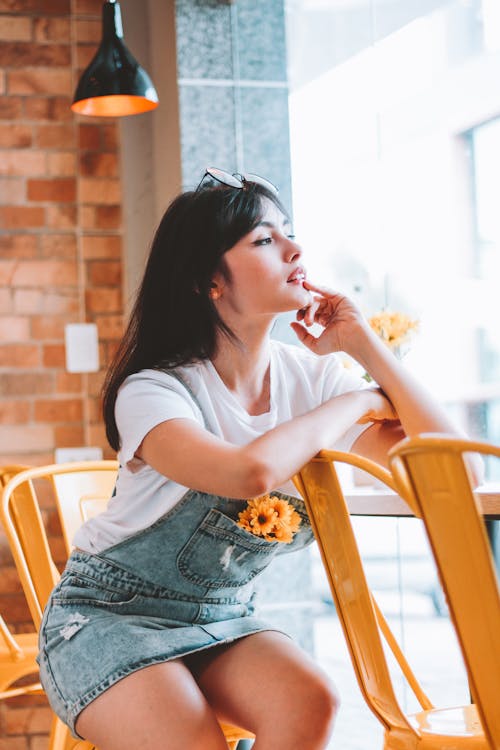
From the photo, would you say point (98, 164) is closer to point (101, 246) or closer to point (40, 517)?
point (101, 246)

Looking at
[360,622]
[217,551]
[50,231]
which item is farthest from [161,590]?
[50,231]

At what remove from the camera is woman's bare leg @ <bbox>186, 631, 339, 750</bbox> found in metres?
1.46

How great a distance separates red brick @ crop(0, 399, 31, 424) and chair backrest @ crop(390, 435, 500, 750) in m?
2.43

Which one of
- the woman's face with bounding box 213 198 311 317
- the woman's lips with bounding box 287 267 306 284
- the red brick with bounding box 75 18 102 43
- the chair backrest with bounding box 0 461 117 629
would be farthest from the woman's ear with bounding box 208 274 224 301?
the red brick with bounding box 75 18 102 43

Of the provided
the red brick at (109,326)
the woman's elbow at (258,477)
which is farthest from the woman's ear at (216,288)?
the red brick at (109,326)

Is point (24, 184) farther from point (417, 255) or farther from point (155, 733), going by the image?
point (155, 733)

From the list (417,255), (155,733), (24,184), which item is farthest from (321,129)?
(155,733)

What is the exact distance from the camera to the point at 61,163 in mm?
3342

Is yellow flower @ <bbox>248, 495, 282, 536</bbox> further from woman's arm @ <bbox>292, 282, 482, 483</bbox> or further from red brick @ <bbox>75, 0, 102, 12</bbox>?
red brick @ <bbox>75, 0, 102, 12</bbox>

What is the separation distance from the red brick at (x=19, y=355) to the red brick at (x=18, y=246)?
0.30 m

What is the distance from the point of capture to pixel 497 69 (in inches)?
115

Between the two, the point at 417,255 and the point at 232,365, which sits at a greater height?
the point at 417,255

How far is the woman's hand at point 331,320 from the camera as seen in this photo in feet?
6.10

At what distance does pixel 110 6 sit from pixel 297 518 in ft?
6.05
